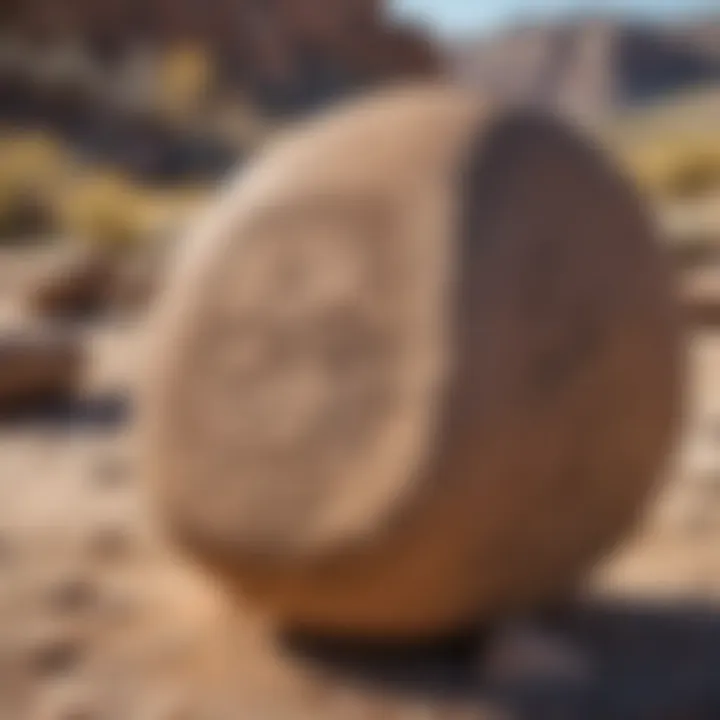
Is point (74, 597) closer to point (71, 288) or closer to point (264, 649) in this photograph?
point (264, 649)

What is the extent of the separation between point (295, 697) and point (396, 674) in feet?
0.86

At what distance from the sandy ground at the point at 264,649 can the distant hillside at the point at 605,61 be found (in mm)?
55521

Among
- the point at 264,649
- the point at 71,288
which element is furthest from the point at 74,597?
the point at 71,288

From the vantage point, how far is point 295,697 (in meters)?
3.88

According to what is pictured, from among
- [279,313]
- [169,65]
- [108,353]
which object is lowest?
[279,313]

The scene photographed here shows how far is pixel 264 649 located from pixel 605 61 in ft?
206

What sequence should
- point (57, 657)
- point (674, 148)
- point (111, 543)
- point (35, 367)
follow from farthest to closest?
point (674, 148) < point (35, 367) < point (111, 543) < point (57, 657)

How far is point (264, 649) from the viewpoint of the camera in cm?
412

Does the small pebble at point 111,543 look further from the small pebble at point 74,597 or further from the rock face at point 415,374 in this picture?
the rock face at point 415,374

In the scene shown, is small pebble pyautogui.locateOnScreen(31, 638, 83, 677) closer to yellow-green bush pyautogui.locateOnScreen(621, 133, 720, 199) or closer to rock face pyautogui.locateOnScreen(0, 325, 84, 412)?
rock face pyautogui.locateOnScreen(0, 325, 84, 412)

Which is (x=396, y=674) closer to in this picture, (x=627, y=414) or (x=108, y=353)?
(x=627, y=414)

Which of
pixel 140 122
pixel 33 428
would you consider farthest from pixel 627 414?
pixel 140 122

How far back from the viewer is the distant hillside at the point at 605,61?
62.3m

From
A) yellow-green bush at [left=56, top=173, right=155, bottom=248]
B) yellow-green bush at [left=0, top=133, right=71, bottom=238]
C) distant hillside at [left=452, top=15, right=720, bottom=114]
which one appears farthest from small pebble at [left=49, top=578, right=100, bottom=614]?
distant hillside at [left=452, top=15, right=720, bottom=114]
